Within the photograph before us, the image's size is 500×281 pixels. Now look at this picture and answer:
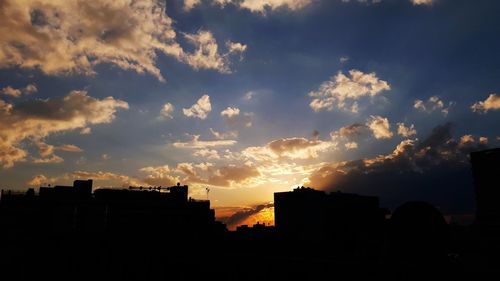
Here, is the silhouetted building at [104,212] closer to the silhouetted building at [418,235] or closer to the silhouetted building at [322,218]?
the silhouetted building at [322,218]

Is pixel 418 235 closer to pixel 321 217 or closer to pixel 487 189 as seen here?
pixel 487 189

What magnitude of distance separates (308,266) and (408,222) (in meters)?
4.35

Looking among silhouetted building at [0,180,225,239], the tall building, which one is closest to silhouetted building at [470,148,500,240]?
the tall building

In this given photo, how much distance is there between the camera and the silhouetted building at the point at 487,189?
40250mm

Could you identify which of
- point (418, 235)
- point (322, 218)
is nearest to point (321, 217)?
point (322, 218)

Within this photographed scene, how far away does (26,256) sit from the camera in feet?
117

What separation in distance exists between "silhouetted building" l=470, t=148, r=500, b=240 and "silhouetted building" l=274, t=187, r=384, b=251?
2734 centimetres

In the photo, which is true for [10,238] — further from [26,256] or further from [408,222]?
[408,222]

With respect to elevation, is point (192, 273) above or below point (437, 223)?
below

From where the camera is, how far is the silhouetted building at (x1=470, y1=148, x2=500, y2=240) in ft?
132

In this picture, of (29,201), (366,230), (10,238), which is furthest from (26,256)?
(366,230)

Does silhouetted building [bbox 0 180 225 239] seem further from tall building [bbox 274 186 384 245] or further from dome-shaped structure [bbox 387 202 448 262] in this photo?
dome-shaped structure [bbox 387 202 448 262]

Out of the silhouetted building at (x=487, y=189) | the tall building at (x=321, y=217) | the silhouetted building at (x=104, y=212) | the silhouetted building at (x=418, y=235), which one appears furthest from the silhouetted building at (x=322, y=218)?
the silhouetted building at (x=418, y=235)

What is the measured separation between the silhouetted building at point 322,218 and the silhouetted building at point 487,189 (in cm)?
2734
